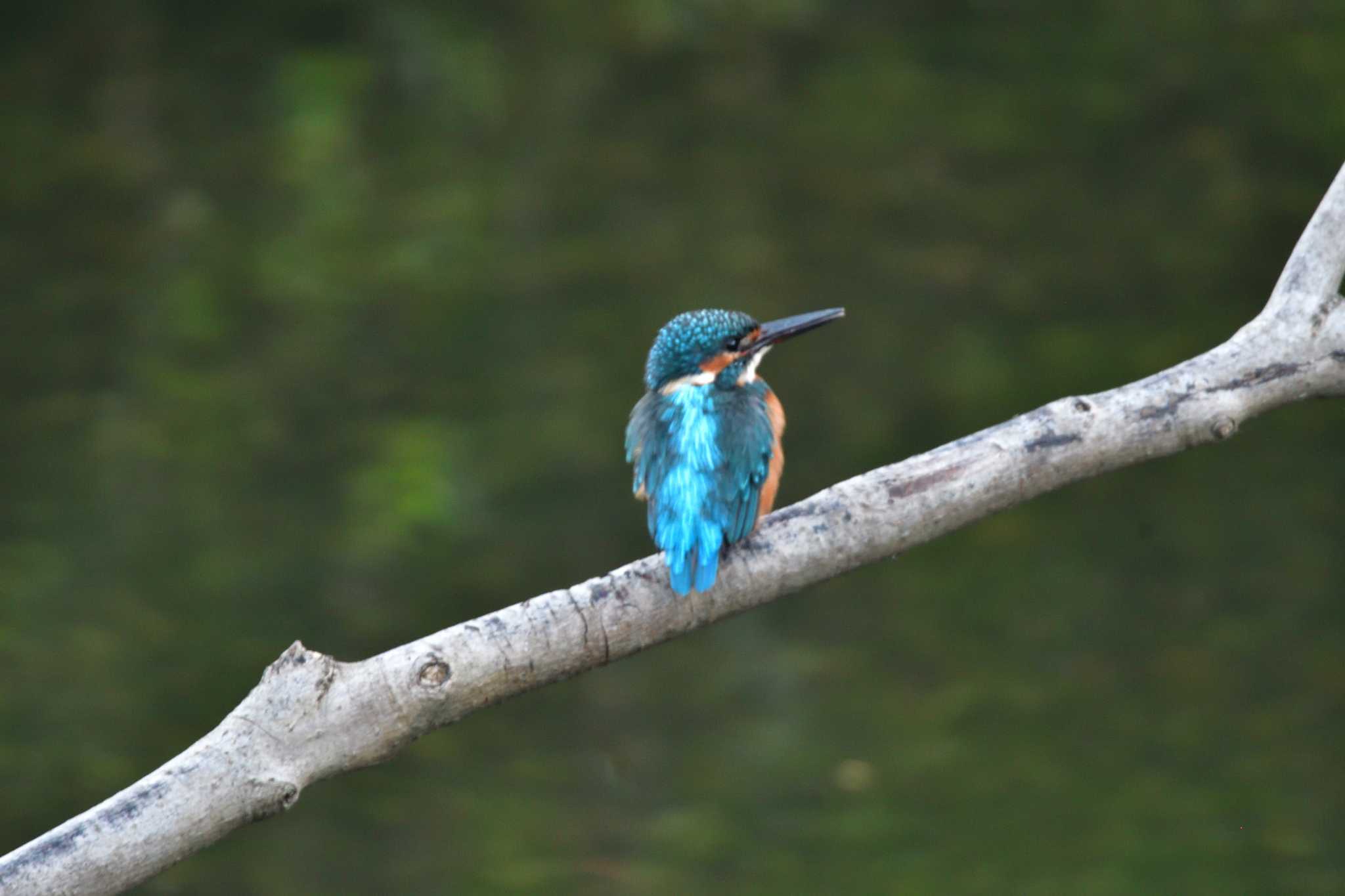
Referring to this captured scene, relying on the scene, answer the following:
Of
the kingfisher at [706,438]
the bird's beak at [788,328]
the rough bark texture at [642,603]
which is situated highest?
the bird's beak at [788,328]

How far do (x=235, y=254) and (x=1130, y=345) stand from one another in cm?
264

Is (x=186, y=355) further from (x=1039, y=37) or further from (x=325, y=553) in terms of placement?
(x=1039, y=37)

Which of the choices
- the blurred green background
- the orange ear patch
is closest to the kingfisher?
the orange ear patch

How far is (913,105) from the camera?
5.18 meters

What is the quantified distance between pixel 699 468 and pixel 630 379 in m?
2.62

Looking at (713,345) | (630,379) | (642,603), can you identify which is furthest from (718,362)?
(630,379)

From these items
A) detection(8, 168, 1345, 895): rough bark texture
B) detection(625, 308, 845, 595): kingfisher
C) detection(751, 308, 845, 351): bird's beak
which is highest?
detection(751, 308, 845, 351): bird's beak

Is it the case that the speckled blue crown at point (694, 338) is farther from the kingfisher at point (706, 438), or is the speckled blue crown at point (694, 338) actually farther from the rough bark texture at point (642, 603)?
the rough bark texture at point (642, 603)

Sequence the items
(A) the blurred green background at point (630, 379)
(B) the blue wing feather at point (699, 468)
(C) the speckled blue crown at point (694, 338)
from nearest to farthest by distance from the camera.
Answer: (B) the blue wing feather at point (699, 468)
(C) the speckled blue crown at point (694, 338)
(A) the blurred green background at point (630, 379)

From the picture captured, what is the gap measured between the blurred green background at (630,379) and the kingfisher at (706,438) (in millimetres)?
1606

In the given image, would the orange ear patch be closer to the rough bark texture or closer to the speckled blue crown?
the speckled blue crown

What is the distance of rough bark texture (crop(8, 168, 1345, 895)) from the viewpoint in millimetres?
1596

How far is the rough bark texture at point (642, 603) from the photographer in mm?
1596

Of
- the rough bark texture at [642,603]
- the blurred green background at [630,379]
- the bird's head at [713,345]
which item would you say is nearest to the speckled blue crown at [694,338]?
the bird's head at [713,345]
